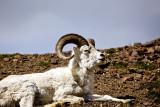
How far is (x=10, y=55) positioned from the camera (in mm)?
37125

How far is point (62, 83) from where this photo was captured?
21.1 meters

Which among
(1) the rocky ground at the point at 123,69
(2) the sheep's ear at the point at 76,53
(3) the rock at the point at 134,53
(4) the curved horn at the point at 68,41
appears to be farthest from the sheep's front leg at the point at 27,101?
(3) the rock at the point at 134,53

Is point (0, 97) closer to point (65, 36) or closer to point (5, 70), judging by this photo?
point (65, 36)

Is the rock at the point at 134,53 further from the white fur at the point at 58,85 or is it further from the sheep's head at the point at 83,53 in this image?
the white fur at the point at 58,85

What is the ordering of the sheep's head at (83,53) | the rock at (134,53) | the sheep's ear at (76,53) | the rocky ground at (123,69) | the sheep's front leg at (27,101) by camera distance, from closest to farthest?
the sheep's front leg at (27,101), the sheep's head at (83,53), the sheep's ear at (76,53), the rocky ground at (123,69), the rock at (134,53)

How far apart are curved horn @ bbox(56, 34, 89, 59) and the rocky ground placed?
2259 millimetres

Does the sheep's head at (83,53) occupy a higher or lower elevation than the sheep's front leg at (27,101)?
higher

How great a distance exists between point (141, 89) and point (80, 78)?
5.89 m

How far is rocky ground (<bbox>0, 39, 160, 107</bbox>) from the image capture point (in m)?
25.2

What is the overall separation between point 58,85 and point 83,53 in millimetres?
1502

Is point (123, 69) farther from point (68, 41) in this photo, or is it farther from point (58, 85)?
point (58, 85)

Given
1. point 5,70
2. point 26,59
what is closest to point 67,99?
point 5,70

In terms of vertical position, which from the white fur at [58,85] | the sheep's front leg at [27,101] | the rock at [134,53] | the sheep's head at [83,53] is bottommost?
the sheep's front leg at [27,101]

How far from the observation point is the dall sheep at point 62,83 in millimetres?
20297
